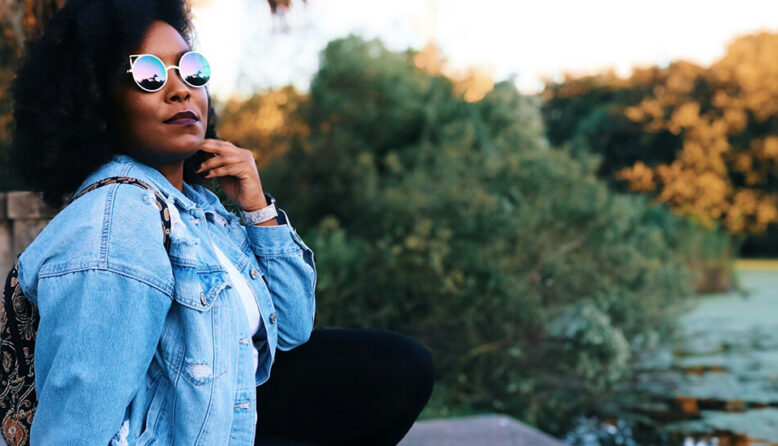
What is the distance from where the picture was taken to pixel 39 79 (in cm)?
133

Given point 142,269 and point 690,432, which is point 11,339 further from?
point 690,432

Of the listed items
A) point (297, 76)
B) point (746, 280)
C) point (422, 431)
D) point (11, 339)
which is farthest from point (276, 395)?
point (746, 280)

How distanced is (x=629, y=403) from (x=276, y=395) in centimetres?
386

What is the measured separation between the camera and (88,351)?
1103 mm

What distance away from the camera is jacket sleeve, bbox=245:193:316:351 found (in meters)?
1.63

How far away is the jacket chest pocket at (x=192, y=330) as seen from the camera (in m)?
1.23

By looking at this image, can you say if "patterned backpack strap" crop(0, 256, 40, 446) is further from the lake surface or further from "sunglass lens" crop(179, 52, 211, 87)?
the lake surface

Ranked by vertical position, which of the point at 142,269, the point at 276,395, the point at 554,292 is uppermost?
the point at 142,269

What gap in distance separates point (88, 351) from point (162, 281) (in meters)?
0.15

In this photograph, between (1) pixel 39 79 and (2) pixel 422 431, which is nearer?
(1) pixel 39 79

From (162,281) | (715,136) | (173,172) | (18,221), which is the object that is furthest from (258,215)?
(715,136)

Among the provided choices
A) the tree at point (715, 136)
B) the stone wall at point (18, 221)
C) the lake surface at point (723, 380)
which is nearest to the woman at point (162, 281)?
the stone wall at point (18, 221)

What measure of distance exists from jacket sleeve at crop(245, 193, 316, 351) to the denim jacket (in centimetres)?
23

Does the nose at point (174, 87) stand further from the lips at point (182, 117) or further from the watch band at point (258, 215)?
the watch band at point (258, 215)
